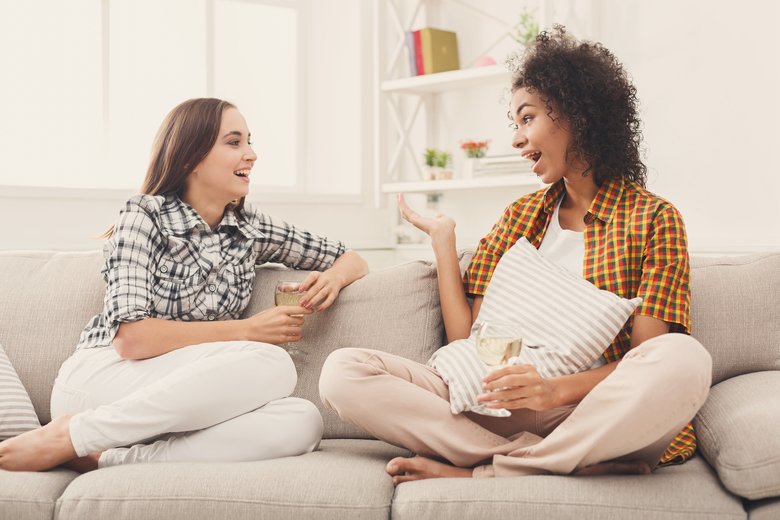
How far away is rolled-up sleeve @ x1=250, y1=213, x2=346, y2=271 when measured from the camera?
2.33 metres

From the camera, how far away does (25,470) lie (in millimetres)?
1812

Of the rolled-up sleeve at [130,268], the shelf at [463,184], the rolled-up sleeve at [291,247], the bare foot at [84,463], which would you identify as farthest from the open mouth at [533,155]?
the shelf at [463,184]

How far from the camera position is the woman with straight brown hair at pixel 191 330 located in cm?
186

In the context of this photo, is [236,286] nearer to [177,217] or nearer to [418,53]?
[177,217]

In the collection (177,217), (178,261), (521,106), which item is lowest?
(178,261)

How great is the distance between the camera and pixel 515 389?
1.70 m

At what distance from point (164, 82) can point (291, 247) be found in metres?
2.05

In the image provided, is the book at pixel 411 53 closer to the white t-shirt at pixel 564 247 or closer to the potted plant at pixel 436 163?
the potted plant at pixel 436 163

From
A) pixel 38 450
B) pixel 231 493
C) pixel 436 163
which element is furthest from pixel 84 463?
pixel 436 163

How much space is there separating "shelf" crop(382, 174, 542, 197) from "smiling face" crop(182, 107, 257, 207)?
5.70 feet

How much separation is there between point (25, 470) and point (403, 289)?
37.5 inches

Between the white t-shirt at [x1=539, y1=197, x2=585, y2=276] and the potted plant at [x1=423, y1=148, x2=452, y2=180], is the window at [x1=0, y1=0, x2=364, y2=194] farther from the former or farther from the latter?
the white t-shirt at [x1=539, y1=197, x2=585, y2=276]

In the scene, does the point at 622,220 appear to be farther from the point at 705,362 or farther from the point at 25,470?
the point at 25,470

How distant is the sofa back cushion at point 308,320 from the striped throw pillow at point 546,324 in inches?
7.5
